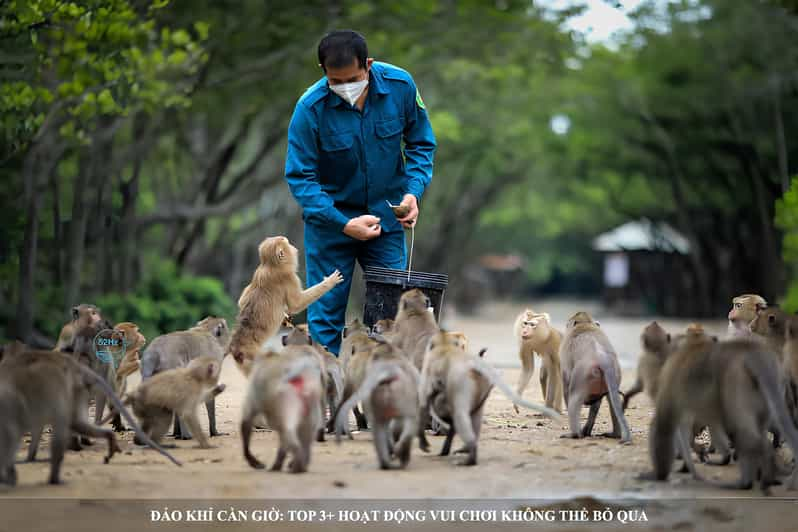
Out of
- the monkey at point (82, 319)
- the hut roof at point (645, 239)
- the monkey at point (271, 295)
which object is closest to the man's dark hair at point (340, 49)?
the monkey at point (271, 295)

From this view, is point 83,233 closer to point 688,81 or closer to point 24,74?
point 24,74

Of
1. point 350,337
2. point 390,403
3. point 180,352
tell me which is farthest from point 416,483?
point 180,352

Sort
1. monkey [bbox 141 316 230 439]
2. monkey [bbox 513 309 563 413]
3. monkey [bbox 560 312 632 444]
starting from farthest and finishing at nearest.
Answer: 1. monkey [bbox 513 309 563 413]
2. monkey [bbox 141 316 230 439]
3. monkey [bbox 560 312 632 444]

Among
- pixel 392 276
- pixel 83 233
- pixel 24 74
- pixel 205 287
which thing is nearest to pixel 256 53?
pixel 205 287

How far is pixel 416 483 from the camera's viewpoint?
20.2 feet

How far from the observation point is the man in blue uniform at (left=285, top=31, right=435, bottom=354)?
8.72 meters

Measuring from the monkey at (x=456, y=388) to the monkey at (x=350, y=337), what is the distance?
3.62 feet

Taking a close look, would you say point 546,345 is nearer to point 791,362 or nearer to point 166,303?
point 791,362

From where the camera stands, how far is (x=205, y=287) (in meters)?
19.5

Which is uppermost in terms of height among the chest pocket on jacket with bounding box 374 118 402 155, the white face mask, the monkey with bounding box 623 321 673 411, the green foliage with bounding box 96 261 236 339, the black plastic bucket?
the white face mask

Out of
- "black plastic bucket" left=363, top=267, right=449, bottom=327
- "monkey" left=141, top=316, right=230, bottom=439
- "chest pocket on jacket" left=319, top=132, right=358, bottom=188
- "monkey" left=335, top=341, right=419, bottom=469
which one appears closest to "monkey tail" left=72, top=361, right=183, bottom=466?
"monkey" left=141, top=316, right=230, bottom=439

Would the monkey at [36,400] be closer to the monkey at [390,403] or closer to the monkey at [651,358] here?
the monkey at [390,403]

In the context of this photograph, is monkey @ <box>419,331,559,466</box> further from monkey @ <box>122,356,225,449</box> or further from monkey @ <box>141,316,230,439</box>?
monkey @ <box>141,316,230,439</box>

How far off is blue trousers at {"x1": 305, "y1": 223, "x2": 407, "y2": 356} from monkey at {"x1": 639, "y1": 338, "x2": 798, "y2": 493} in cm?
326
